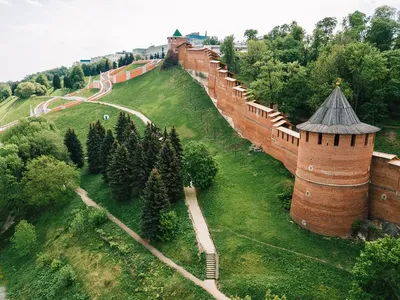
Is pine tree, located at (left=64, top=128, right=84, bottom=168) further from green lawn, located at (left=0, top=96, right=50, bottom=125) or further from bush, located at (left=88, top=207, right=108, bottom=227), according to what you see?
green lawn, located at (left=0, top=96, right=50, bottom=125)

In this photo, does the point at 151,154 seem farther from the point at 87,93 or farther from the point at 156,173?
the point at 87,93

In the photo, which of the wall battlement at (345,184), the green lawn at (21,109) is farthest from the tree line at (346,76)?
the green lawn at (21,109)

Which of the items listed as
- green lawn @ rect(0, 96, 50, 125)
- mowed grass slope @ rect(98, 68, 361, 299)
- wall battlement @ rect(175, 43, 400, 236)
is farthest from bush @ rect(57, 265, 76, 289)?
green lawn @ rect(0, 96, 50, 125)

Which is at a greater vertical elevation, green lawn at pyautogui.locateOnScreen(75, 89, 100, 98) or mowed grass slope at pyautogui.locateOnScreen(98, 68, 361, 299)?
green lawn at pyautogui.locateOnScreen(75, 89, 100, 98)

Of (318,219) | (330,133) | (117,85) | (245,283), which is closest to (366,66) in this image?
(330,133)

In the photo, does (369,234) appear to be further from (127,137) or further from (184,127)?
(184,127)

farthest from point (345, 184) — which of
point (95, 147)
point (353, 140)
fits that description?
point (95, 147)

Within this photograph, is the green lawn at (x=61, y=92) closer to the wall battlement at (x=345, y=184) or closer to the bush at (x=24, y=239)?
the bush at (x=24, y=239)
